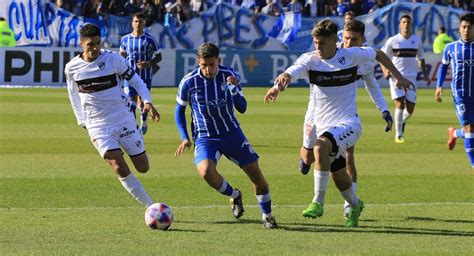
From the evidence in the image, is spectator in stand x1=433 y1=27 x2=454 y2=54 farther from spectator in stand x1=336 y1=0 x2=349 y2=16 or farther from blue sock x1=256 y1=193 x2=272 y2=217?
blue sock x1=256 y1=193 x2=272 y2=217

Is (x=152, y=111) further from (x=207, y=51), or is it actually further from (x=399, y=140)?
(x=399, y=140)

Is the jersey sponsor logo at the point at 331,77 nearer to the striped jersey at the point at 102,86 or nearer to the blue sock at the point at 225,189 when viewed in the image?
the blue sock at the point at 225,189

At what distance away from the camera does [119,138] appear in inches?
432

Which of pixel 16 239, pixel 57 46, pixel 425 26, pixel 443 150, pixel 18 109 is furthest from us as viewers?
pixel 425 26

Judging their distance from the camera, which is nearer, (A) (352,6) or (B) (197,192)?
(B) (197,192)

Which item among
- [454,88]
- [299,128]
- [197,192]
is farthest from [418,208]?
[299,128]

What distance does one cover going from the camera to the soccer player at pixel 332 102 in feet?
33.7

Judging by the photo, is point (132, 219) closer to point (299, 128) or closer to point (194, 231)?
point (194, 231)

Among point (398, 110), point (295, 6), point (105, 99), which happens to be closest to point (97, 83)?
point (105, 99)

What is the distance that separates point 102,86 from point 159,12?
25696 millimetres

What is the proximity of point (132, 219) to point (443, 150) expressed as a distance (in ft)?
27.8

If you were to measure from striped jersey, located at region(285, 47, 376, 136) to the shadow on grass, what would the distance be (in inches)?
36.2

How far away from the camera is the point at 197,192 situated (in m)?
13.0

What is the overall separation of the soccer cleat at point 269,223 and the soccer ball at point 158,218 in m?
0.92
